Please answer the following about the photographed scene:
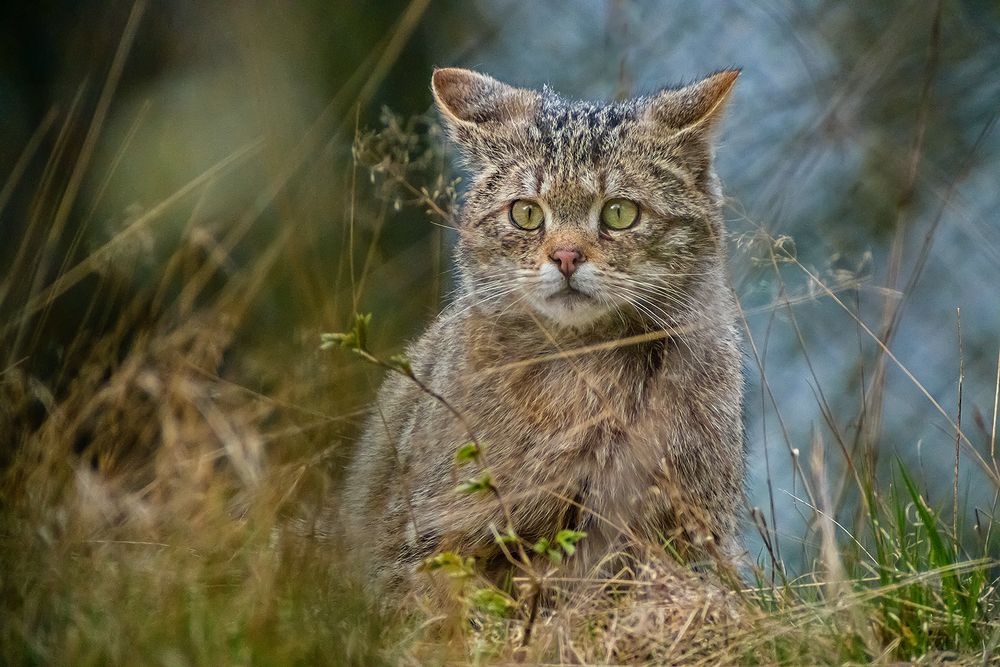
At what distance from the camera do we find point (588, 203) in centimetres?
353

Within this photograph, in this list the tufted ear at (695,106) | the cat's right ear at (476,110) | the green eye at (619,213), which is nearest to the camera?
the green eye at (619,213)

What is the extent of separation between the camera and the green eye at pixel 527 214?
3594mm

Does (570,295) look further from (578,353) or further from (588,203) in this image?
(588,203)

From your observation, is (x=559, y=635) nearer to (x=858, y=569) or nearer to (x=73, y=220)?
(x=858, y=569)

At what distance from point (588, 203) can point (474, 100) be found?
2.18ft

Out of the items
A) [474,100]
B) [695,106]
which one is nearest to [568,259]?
[695,106]

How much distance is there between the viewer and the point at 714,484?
3.46m

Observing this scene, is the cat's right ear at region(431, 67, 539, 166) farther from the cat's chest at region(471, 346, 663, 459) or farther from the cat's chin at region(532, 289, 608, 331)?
the cat's chest at region(471, 346, 663, 459)

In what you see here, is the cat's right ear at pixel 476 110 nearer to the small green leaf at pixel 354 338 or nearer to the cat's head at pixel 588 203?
the cat's head at pixel 588 203

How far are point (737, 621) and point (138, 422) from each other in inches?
94.4

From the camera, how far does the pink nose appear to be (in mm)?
3318

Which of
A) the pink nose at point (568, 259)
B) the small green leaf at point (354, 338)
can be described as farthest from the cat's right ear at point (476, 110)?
the small green leaf at point (354, 338)

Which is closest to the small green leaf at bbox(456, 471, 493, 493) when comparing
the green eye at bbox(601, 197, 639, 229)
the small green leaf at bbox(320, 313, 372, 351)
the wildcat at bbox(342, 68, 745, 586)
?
the small green leaf at bbox(320, 313, 372, 351)

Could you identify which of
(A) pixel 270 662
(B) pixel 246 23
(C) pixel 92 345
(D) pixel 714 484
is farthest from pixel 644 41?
(A) pixel 270 662
